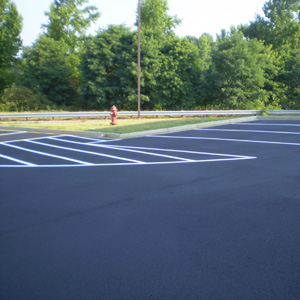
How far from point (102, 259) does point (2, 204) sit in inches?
110

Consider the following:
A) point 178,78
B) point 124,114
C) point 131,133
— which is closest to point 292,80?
point 178,78

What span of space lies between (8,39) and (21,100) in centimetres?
1390

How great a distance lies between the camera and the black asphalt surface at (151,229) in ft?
10.3

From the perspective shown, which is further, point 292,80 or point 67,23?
point 67,23

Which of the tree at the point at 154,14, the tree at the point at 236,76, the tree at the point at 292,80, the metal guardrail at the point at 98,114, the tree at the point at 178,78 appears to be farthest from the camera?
the tree at the point at 154,14

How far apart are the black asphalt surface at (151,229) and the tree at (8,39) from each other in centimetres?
3778

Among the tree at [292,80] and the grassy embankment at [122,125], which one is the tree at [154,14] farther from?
the grassy embankment at [122,125]

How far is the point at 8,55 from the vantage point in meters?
43.8

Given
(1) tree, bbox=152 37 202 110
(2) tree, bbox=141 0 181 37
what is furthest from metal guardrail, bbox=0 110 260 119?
(2) tree, bbox=141 0 181 37

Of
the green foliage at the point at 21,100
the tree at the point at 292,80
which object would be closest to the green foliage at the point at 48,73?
the green foliage at the point at 21,100

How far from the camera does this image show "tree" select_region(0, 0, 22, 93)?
140ft

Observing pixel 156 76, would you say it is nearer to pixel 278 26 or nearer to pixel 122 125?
pixel 122 125

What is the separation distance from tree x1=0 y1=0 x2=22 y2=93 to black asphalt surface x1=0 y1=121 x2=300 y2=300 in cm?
3778

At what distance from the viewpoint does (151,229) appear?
14.6 feet
